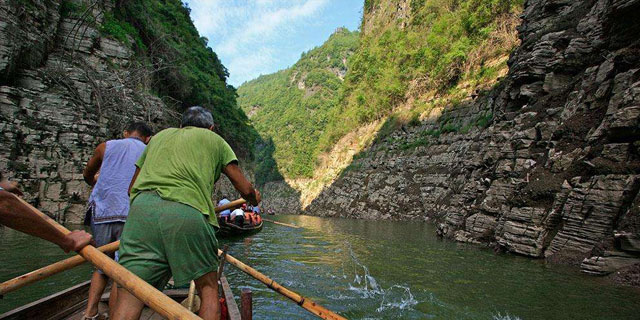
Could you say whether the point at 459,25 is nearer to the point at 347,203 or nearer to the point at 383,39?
the point at 383,39

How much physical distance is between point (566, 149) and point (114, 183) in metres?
10.1

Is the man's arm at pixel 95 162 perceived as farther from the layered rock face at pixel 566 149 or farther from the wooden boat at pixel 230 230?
the layered rock face at pixel 566 149

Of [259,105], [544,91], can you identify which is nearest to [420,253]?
[544,91]

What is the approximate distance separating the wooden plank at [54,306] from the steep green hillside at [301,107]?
154 feet

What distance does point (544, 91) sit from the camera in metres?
10.8

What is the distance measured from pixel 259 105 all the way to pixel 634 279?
326ft

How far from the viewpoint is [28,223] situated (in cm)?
154

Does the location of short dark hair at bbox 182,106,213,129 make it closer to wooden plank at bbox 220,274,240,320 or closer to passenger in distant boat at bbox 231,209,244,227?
wooden plank at bbox 220,274,240,320

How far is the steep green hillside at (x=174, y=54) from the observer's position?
1565 cm

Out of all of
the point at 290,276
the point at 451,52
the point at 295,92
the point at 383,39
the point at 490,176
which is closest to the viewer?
the point at 290,276

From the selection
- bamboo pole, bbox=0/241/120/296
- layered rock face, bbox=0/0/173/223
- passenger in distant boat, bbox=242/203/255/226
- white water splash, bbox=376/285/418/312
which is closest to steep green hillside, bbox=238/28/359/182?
passenger in distant boat, bbox=242/203/255/226

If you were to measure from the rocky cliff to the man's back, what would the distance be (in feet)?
33.4

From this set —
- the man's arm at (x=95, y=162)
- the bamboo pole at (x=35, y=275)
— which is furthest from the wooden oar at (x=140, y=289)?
the man's arm at (x=95, y=162)

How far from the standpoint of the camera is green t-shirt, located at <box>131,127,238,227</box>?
1.84 meters
